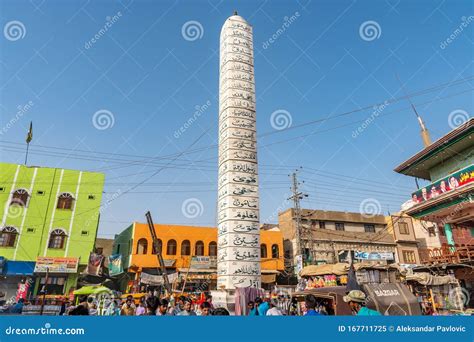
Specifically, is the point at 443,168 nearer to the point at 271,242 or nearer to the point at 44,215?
the point at 271,242

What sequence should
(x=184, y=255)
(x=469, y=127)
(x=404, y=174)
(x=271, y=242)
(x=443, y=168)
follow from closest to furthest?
(x=469, y=127) → (x=443, y=168) → (x=404, y=174) → (x=184, y=255) → (x=271, y=242)

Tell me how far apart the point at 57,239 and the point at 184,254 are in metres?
10.4

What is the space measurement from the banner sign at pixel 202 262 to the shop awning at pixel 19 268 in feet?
40.0

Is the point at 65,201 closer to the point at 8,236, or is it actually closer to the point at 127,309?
the point at 8,236

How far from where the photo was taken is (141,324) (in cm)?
345

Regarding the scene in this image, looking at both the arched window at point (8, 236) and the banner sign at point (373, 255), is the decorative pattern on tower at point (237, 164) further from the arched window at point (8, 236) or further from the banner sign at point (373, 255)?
the banner sign at point (373, 255)

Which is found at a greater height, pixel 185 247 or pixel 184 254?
pixel 185 247

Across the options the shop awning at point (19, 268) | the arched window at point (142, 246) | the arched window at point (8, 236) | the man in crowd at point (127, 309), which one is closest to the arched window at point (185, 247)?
the arched window at point (142, 246)

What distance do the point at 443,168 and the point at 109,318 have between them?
68.9 feet

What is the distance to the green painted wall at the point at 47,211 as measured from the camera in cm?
2375

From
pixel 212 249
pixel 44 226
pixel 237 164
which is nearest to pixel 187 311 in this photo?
pixel 237 164

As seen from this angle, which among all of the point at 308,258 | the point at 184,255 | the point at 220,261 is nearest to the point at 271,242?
the point at 308,258

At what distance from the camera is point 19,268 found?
2281 centimetres

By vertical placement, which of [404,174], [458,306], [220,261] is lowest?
[458,306]
